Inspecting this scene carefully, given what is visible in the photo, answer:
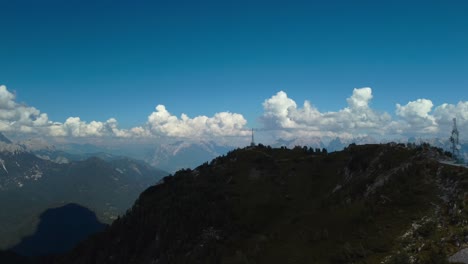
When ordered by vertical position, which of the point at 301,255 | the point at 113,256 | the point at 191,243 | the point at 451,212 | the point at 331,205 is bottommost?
the point at 113,256

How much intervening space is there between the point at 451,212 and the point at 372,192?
35.4 meters

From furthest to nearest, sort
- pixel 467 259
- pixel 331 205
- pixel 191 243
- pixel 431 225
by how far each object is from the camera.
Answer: pixel 191 243, pixel 331 205, pixel 431 225, pixel 467 259

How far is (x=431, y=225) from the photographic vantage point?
70.6m

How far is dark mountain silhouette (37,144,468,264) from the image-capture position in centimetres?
7331

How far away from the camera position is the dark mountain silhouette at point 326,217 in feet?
241

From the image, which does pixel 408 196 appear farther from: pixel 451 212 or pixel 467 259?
pixel 467 259

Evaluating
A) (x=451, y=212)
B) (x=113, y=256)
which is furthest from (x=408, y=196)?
(x=113, y=256)

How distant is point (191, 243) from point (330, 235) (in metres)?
74.6

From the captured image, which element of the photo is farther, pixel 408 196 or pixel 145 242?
pixel 145 242

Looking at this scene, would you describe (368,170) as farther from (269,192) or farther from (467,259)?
(467,259)

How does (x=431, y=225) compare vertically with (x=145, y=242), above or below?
above

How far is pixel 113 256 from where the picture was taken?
7687 inches

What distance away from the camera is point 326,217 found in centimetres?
11012

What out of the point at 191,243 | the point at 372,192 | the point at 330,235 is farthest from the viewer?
the point at 191,243
